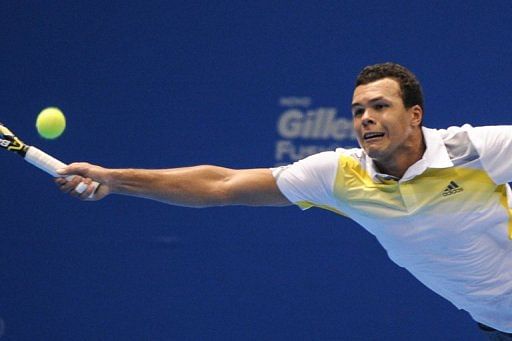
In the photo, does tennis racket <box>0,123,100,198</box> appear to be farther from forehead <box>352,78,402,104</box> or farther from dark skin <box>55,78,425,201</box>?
forehead <box>352,78,402,104</box>

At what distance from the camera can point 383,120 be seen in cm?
374

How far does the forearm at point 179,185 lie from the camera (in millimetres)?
3696

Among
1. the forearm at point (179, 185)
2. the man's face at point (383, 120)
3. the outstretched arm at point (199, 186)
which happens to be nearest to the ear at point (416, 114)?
the man's face at point (383, 120)

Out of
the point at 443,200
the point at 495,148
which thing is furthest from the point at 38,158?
the point at 495,148

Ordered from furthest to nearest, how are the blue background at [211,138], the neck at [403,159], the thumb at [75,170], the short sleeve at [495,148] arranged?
the blue background at [211,138] → the neck at [403,159] → the short sleeve at [495,148] → the thumb at [75,170]

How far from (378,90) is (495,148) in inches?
19.1

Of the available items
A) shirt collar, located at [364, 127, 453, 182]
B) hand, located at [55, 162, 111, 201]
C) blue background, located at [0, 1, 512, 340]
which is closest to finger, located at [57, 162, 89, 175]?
hand, located at [55, 162, 111, 201]

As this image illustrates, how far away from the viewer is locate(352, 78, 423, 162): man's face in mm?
3721

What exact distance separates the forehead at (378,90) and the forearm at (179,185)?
59cm

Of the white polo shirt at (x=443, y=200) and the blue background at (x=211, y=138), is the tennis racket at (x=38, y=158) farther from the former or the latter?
the blue background at (x=211, y=138)

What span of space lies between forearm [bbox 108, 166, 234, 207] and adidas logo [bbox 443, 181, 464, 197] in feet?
2.72

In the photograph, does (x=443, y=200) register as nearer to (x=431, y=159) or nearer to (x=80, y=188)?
(x=431, y=159)

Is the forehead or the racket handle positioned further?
the forehead

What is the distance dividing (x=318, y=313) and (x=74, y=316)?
1422 millimetres
